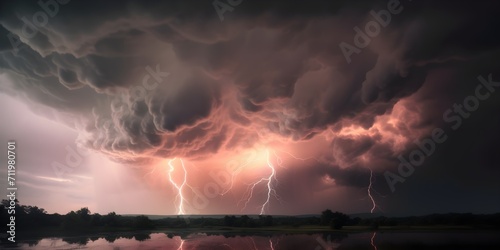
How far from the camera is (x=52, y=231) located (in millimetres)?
86688

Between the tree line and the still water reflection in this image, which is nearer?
the still water reflection

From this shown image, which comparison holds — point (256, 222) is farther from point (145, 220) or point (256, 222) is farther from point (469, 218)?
point (469, 218)

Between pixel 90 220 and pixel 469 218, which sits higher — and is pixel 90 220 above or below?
above

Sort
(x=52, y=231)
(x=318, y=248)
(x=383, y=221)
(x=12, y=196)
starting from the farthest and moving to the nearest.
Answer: (x=383, y=221), (x=52, y=231), (x=318, y=248), (x=12, y=196)

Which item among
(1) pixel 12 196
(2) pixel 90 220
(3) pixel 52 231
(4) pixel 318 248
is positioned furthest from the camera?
(2) pixel 90 220

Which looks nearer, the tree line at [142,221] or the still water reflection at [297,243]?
the still water reflection at [297,243]

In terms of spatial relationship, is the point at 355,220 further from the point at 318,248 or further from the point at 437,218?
the point at 318,248

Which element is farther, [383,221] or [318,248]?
[383,221]

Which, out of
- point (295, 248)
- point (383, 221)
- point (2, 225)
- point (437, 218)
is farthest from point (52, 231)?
point (437, 218)

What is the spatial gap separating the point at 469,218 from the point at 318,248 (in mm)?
86414

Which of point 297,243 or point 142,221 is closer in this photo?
point 297,243

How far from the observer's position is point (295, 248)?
46.8 meters

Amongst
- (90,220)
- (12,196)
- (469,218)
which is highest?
(12,196)

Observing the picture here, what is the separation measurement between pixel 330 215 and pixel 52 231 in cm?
8023
